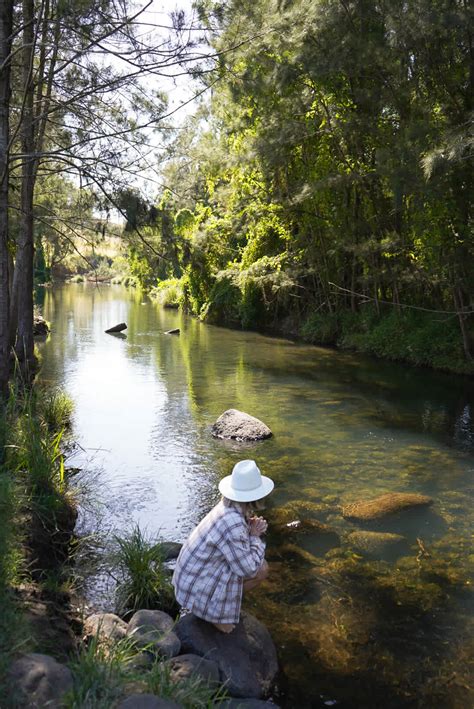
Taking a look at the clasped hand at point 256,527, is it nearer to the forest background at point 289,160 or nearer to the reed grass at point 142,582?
the reed grass at point 142,582

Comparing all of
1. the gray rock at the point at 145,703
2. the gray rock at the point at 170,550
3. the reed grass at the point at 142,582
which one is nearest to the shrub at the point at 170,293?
the gray rock at the point at 170,550

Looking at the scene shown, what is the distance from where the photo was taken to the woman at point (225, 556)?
13.8 feet

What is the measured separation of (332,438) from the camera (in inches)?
419

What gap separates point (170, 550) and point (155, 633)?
1.67m

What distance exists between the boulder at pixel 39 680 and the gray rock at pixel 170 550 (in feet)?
8.57

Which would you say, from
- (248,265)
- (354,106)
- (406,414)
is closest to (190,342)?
(248,265)

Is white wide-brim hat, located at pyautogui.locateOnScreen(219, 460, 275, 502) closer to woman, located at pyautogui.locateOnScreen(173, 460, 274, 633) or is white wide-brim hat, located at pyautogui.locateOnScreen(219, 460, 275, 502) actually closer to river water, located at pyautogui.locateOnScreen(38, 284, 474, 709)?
woman, located at pyautogui.locateOnScreen(173, 460, 274, 633)

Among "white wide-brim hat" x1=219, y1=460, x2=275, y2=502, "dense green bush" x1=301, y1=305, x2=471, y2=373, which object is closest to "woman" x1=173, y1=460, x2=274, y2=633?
"white wide-brim hat" x1=219, y1=460, x2=275, y2=502

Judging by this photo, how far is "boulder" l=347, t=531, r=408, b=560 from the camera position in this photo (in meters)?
6.36

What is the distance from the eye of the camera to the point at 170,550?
19.5 ft

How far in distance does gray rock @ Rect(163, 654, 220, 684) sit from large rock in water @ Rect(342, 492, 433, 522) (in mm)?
3503

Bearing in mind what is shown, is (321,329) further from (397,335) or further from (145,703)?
(145,703)

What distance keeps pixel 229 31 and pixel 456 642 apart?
6510 millimetres

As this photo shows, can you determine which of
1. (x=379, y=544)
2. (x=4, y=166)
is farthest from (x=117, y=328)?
(x=379, y=544)
